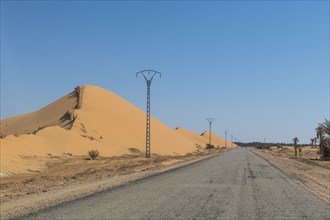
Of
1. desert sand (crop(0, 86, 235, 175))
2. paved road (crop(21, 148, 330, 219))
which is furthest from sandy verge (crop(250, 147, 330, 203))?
desert sand (crop(0, 86, 235, 175))

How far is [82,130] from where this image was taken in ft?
244

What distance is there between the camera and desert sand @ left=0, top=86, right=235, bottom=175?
51.7m

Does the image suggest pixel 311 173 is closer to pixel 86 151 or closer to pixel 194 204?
pixel 194 204

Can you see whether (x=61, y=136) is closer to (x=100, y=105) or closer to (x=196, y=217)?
(x=100, y=105)

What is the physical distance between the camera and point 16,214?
42.0 ft

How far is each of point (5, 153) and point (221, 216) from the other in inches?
1252

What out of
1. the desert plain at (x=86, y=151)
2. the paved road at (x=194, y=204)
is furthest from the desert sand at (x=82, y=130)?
the paved road at (x=194, y=204)

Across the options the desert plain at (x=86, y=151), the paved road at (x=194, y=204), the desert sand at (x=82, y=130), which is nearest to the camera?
the paved road at (x=194, y=204)

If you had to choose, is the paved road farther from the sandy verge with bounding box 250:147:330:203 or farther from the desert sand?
the desert sand

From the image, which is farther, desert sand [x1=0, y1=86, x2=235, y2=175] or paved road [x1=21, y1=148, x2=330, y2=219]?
desert sand [x1=0, y1=86, x2=235, y2=175]

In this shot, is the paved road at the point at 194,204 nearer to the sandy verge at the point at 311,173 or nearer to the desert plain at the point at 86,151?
the desert plain at the point at 86,151

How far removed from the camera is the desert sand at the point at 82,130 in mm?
51656

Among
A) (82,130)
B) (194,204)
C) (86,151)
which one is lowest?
(194,204)

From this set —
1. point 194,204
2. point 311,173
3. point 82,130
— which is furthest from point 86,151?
point 194,204
